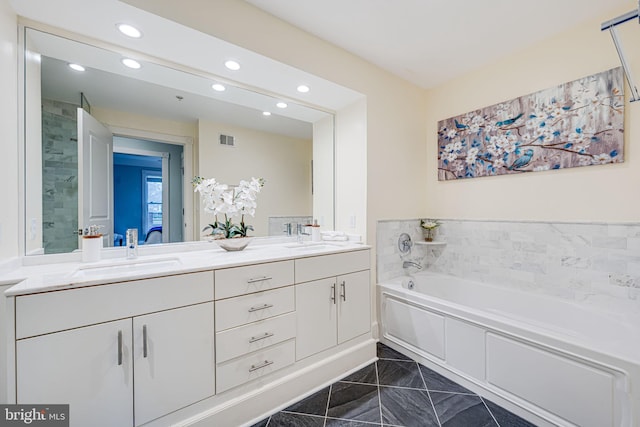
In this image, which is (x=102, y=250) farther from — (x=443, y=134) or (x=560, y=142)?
(x=560, y=142)

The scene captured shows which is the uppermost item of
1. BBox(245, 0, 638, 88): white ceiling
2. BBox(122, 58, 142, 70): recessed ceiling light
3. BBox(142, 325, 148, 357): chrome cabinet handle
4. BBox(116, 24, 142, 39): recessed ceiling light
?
BBox(245, 0, 638, 88): white ceiling

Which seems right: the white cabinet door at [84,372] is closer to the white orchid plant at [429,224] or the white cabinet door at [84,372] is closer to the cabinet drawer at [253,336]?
the cabinet drawer at [253,336]

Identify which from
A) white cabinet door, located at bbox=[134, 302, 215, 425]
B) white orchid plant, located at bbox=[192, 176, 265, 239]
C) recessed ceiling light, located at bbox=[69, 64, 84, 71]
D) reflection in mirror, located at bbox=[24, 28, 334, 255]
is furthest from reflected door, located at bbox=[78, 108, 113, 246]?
white cabinet door, located at bbox=[134, 302, 215, 425]

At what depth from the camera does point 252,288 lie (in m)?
1.59

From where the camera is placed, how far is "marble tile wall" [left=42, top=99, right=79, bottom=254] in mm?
1541

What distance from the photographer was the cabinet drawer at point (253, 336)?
1.47m

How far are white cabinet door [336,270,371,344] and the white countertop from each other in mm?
261

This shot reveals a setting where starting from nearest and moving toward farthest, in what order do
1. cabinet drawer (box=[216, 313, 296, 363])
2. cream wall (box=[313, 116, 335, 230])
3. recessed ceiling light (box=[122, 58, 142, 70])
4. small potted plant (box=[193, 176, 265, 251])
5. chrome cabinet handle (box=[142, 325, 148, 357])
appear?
chrome cabinet handle (box=[142, 325, 148, 357])
cabinet drawer (box=[216, 313, 296, 363])
recessed ceiling light (box=[122, 58, 142, 70])
small potted plant (box=[193, 176, 265, 251])
cream wall (box=[313, 116, 335, 230])

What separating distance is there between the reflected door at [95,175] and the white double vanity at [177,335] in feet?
1.00

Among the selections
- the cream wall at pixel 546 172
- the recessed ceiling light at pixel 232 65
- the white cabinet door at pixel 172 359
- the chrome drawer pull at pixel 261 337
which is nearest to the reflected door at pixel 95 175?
the white cabinet door at pixel 172 359

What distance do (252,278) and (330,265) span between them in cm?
64

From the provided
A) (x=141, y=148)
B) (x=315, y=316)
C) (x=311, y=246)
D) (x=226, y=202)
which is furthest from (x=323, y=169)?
(x=141, y=148)

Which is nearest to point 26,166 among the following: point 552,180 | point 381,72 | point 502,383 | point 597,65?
point 381,72

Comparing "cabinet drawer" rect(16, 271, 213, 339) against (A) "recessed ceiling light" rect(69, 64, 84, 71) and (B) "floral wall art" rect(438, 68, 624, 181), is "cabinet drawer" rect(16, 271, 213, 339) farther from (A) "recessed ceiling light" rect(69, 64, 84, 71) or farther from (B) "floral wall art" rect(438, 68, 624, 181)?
(B) "floral wall art" rect(438, 68, 624, 181)
